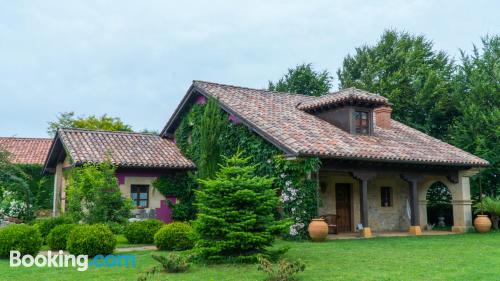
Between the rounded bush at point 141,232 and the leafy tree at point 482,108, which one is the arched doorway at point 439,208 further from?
the rounded bush at point 141,232

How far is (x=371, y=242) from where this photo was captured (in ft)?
47.2

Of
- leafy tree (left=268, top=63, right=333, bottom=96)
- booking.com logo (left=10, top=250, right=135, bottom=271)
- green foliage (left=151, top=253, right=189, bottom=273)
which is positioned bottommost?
booking.com logo (left=10, top=250, right=135, bottom=271)

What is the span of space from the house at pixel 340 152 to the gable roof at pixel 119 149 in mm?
38

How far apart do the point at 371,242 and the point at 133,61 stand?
12.7 m

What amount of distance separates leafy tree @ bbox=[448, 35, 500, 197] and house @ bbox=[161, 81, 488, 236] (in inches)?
144

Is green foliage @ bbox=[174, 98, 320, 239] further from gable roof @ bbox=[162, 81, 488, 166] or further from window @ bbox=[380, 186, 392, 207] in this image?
window @ bbox=[380, 186, 392, 207]

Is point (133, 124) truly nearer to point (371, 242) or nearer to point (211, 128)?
point (211, 128)

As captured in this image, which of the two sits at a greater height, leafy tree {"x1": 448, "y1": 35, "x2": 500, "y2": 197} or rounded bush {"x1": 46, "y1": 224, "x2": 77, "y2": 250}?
leafy tree {"x1": 448, "y1": 35, "x2": 500, "y2": 197}

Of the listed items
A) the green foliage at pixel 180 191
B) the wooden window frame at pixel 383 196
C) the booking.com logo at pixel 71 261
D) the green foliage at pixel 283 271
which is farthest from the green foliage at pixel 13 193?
the wooden window frame at pixel 383 196

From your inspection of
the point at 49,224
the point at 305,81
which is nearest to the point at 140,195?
the point at 49,224

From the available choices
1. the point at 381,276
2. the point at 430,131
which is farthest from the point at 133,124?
the point at 381,276

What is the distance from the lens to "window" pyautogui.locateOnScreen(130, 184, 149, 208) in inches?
727

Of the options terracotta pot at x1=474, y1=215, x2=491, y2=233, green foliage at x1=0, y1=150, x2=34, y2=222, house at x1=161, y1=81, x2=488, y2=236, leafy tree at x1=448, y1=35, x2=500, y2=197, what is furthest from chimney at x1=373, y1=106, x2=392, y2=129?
green foliage at x1=0, y1=150, x2=34, y2=222

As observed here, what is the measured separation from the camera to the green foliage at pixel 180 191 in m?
18.8
